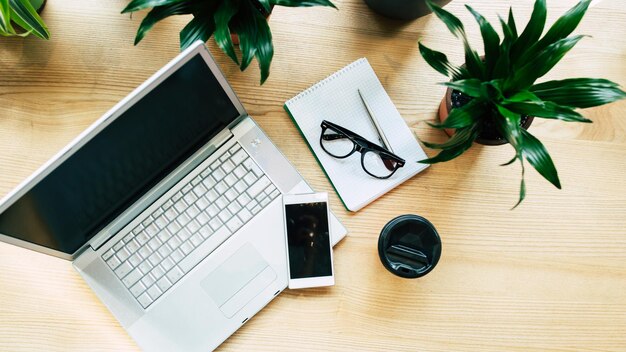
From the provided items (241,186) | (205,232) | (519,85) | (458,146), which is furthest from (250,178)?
(519,85)

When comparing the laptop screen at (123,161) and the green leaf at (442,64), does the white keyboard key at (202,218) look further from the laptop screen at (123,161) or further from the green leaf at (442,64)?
the green leaf at (442,64)

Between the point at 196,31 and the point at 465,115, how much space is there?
0.41m

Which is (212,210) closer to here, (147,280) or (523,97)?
(147,280)

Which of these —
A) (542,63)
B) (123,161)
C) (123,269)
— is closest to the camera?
(542,63)

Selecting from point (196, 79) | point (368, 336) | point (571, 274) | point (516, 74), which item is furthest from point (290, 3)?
point (571, 274)

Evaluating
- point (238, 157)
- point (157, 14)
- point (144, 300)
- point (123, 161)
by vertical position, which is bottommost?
point (144, 300)

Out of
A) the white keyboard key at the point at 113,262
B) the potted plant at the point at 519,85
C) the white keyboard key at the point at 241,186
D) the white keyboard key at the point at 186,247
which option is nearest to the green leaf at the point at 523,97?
the potted plant at the point at 519,85

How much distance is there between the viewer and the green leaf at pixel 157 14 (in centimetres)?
76

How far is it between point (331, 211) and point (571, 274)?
17.4 inches

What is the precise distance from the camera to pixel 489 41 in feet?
2.42

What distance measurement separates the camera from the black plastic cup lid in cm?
92

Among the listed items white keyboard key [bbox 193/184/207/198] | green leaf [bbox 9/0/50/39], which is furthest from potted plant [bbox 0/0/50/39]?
white keyboard key [bbox 193/184/207/198]

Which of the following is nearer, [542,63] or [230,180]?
[542,63]

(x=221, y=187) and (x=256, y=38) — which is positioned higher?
(x=256, y=38)
